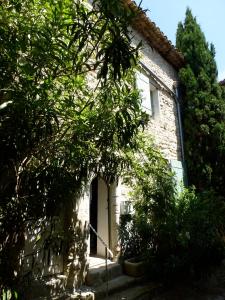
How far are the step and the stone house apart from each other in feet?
1.43

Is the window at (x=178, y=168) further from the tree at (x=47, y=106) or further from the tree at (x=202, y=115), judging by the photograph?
the tree at (x=47, y=106)

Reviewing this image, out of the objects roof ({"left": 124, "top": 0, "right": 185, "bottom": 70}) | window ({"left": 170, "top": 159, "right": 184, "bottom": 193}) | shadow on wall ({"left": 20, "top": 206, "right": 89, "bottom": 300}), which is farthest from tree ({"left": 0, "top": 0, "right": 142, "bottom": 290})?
roof ({"left": 124, "top": 0, "right": 185, "bottom": 70})

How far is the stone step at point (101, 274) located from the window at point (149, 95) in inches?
162

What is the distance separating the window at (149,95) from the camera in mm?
7367

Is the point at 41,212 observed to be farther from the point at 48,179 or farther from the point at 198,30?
the point at 198,30

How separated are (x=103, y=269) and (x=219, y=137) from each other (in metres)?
5.38

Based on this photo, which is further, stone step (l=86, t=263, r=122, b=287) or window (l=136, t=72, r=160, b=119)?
window (l=136, t=72, r=160, b=119)

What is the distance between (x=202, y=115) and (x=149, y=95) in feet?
6.26

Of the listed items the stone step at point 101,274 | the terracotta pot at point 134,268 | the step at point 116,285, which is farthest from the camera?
the terracotta pot at point 134,268

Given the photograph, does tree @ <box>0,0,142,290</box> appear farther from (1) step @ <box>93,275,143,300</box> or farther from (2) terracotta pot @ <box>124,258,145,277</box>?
(2) terracotta pot @ <box>124,258,145,277</box>

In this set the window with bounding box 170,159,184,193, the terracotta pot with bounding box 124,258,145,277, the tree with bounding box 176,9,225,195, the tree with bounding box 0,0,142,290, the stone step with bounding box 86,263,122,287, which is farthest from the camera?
the tree with bounding box 176,9,225,195

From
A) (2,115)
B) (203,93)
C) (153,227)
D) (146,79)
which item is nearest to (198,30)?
(203,93)

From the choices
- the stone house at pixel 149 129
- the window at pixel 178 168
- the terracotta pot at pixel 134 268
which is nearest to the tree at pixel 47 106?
the stone house at pixel 149 129

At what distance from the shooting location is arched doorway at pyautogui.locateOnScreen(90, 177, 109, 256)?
18.5 ft
